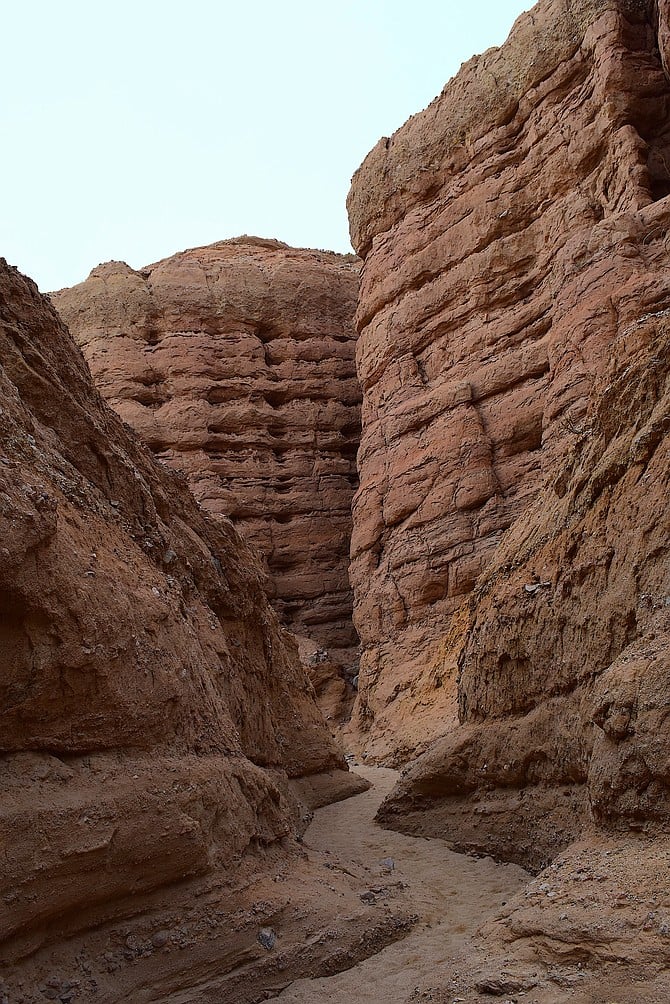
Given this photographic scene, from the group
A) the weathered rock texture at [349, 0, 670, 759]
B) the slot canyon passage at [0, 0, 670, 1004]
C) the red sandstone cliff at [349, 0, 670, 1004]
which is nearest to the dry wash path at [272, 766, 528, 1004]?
the slot canyon passage at [0, 0, 670, 1004]

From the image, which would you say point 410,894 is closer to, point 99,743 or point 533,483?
point 99,743

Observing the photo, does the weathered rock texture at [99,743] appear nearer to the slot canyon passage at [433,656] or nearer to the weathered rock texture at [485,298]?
the slot canyon passage at [433,656]

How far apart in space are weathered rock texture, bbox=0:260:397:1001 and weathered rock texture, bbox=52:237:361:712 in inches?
513

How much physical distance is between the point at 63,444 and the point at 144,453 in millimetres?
1767

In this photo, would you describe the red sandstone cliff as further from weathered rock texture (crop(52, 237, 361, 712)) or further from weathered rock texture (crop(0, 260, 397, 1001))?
weathered rock texture (crop(52, 237, 361, 712))

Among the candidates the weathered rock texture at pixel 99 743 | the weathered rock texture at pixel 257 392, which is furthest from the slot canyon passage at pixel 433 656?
the weathered rock texture at pixel 257 392

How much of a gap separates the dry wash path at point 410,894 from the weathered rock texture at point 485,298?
4335 mm

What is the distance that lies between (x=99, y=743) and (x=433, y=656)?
32.9 ft

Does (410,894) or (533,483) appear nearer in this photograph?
(410,894)

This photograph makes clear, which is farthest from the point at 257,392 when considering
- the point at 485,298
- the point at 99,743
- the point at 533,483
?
the point at 99,743

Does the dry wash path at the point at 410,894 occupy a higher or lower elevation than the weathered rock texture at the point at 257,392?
lower

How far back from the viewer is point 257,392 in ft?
68.8

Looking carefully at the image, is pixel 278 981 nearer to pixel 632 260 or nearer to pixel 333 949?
pixel 333 949

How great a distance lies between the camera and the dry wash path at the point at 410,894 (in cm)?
464
